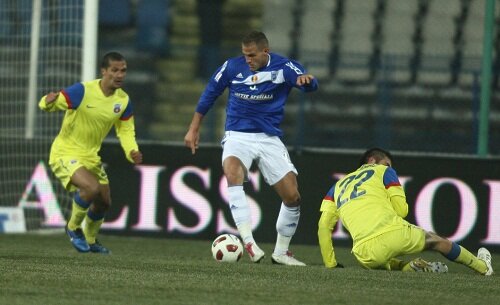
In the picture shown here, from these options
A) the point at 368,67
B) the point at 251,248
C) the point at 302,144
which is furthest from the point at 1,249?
the point at 368,67

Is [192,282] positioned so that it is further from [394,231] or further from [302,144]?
[302,144]

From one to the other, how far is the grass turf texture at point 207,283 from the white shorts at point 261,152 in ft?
2.93

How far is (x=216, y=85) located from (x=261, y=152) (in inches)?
24.1

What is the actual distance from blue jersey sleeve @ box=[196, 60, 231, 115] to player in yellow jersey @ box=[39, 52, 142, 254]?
110cm

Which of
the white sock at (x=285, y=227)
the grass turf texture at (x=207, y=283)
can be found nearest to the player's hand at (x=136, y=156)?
the grass turf texture at (x=207, y=283)

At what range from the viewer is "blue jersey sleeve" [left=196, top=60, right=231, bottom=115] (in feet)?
28.5

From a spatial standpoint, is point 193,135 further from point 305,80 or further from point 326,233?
point 326,233

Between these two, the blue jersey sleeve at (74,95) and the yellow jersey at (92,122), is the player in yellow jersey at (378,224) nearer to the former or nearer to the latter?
the yellow jersey at (92,122)

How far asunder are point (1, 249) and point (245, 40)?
2703 millimetres

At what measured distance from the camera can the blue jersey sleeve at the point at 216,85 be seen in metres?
8.69

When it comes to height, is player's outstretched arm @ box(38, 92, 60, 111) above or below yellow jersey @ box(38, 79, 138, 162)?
above

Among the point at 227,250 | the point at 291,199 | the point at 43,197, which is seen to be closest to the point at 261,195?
the point at 43,197

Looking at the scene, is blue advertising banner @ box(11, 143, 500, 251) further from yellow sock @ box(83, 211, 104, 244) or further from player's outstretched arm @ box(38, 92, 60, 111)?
player's outstretched arm @ box(38, 92, 60, 111)

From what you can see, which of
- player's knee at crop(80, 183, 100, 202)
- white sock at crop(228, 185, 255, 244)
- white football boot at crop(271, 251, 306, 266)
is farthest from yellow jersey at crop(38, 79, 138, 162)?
white football boot at crop(271, 251, 306, 266)
